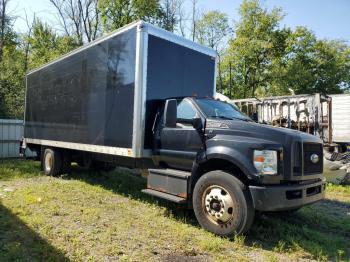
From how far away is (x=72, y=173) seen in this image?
11.0 m

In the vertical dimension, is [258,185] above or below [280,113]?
below

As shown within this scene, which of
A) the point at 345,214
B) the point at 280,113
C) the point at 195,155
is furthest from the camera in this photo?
the point at 280,113

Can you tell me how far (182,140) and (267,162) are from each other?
1.72m

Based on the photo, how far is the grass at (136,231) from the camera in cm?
455

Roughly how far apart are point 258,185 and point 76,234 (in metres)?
2.77

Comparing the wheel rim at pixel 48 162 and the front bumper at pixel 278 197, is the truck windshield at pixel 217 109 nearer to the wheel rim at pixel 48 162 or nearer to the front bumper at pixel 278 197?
the front bumper at pixel 278 197

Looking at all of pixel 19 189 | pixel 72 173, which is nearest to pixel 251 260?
pixel 19 189

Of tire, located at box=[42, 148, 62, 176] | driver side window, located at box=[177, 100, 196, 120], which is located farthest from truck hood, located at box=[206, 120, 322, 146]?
tire, located at box=[42, 148, 62, 176]

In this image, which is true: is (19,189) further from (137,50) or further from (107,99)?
(137,50)

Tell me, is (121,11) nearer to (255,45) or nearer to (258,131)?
(255,45)

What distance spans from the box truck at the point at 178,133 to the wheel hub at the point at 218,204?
0.05ft

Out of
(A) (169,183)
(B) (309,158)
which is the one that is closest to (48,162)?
(A) (169,183)

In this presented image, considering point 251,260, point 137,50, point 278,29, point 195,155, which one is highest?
point 278,29

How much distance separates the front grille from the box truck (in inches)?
0.6
